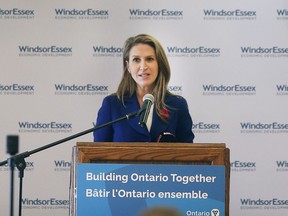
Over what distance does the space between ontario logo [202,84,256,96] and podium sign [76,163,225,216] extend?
290cm

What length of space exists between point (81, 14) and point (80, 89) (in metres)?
0.70

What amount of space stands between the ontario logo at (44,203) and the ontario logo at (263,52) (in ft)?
7.09

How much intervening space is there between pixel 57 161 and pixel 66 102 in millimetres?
547

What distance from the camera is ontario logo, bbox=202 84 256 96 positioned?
193 inches

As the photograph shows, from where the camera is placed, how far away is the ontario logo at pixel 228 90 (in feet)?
16.0

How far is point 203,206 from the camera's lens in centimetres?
201

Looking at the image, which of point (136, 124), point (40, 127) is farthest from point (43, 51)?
point (136, 124)

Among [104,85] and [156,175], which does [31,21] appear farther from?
[156,175]

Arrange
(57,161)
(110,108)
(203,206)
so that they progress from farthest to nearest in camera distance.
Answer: (57,161), (110,108), (203,206)

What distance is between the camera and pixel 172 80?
494 cm

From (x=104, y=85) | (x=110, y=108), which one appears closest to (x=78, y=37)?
(x=104, y=85)

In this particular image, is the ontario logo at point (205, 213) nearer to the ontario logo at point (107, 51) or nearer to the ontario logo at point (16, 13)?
the ontario logo at point (107, 51)

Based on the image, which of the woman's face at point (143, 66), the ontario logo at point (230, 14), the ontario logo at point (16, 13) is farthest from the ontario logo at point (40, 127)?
the woman's face at point (143, 66)

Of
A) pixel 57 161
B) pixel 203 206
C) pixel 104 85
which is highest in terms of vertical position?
pixel 104 85
